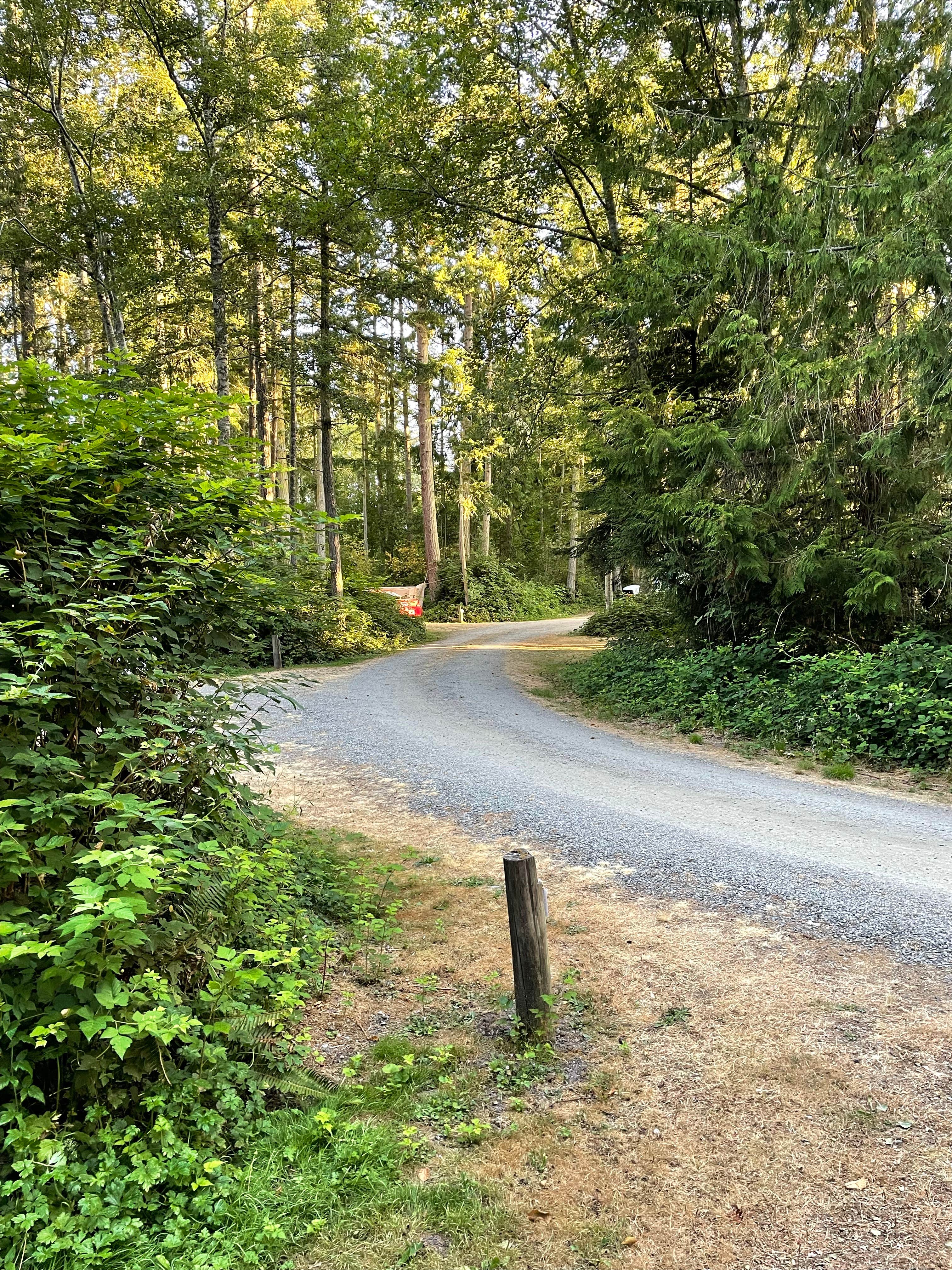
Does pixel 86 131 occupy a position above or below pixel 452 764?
above

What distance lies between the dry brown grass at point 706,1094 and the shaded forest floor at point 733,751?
3.78 metres

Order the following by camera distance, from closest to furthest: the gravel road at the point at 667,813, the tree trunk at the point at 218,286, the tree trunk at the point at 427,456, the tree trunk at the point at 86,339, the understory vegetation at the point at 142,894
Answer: the understory vegetation at the point at 142,894 < the gravel road at the point at 667,813 < the tree trunk at the point at 218,286 < the tree trunk at the point at 86,339 < the tree trunk at the point at 427,456

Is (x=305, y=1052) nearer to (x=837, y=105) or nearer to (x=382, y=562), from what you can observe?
(x=837, y=105)

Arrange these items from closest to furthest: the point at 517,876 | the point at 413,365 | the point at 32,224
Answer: the point at 517,876, the point at 32,224, the point at 413,365

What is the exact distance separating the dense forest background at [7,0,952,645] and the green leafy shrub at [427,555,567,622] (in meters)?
8.16

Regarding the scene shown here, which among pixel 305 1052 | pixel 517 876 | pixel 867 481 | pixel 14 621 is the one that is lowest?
pixel 305 1052

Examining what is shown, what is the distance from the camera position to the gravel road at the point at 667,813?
169 inches

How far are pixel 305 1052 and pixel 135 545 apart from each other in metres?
2.24

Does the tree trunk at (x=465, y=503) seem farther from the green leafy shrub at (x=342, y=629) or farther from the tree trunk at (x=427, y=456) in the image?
the green leafy shrub at (x=342, y=629)

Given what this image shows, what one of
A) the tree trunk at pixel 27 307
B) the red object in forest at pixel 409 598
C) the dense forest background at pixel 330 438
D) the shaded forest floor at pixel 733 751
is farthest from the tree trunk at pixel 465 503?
the shaded forest floor at pixel 733 751

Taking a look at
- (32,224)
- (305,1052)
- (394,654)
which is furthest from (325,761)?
(32,224)

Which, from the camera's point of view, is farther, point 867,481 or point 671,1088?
point 867,481

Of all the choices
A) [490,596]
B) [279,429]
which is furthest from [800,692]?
[279,429]

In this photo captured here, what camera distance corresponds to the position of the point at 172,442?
3066mm
